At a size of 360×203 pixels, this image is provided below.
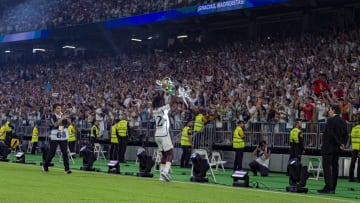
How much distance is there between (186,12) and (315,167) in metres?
17.0

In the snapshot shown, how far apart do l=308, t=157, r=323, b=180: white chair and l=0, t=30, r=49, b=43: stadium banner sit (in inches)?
1232

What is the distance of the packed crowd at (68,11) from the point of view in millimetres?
45125

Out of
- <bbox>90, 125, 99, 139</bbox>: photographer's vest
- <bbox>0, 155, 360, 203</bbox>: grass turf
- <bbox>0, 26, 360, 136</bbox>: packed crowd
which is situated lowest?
<bbox>0, 155, 360, 203</bbox>: grass turf

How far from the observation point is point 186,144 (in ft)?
97.0

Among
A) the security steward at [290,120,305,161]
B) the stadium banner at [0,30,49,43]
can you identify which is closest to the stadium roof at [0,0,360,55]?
the stadium banner at [0,30,49,43]

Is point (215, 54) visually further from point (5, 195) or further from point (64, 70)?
point (5, 195)

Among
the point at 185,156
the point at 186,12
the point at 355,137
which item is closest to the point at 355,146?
the point at 355,137

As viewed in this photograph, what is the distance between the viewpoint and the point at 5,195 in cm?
1283

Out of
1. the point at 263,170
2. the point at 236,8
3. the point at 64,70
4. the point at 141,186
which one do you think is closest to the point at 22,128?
the point at 64,70

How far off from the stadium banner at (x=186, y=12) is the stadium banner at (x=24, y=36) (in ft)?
25.6

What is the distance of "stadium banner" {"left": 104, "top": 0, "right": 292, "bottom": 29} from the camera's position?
36.5m

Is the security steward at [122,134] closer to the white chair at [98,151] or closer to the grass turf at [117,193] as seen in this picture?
the white chair at [98,151]

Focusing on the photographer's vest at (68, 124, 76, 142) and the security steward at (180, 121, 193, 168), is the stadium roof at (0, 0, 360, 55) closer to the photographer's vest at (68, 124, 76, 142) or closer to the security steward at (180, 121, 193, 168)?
the security steward at (180, 121, 193, 168)

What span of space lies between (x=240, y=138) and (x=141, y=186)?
10575 millimetres
